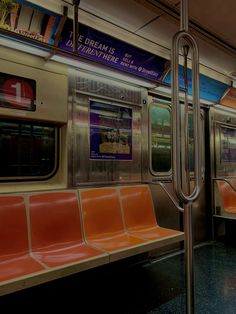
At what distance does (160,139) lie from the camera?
3.79 metres

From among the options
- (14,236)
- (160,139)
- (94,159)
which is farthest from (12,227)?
(160,139)

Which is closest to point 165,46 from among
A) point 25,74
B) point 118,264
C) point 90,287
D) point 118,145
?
point 118,145

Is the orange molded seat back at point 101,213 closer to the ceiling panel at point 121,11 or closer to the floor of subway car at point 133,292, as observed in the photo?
the floor of subway car at point 133,292

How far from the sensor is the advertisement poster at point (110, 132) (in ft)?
9.95

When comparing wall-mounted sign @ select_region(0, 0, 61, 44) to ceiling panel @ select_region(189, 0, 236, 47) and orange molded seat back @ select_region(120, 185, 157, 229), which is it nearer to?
ceiling panel @ select_region(189, 0, 236, 47)

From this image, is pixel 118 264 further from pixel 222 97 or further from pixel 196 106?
pixel 222 97

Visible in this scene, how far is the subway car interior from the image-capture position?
2.21 m

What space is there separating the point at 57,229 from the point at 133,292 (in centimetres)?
104

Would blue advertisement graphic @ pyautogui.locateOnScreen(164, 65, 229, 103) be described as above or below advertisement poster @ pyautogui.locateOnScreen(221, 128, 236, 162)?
above

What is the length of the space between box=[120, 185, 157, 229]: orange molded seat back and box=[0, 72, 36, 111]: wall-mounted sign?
145 cm

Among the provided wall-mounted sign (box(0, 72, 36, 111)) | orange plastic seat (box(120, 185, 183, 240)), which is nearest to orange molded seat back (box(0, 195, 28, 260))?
wall-mounted sign (box(0, 72, 36, 111))

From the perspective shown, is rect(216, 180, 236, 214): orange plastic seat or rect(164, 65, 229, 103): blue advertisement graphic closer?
rect(164, 65, 229, 103): blue advertisement graphic

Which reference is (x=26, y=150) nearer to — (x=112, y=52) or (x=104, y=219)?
(x=104, y=219)

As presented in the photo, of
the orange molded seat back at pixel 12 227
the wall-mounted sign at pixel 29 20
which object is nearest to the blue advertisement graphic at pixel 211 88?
the wall-mounted sign at pixel 29 20
